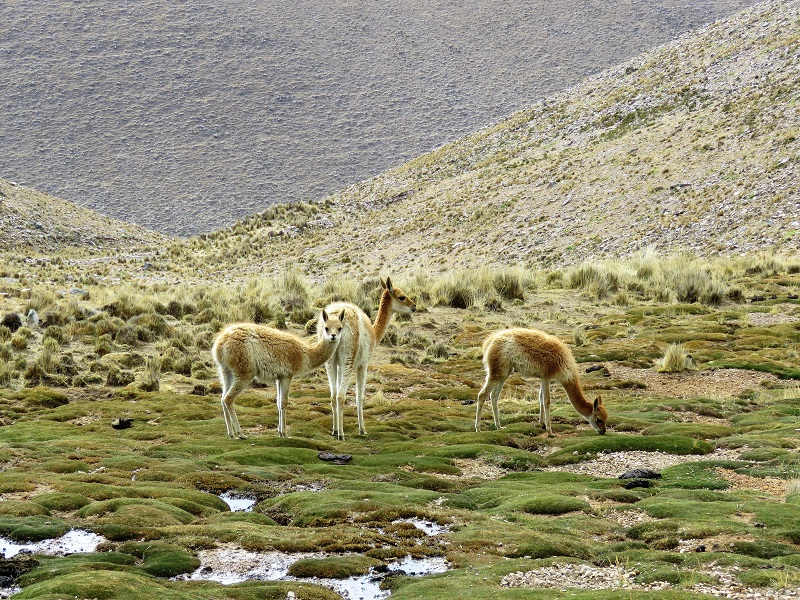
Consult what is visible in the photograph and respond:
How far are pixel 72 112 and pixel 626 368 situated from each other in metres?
77.4

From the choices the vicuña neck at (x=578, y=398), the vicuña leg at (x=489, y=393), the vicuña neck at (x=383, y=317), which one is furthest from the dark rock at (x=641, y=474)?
the vicuña neck at (x=383, y=317)

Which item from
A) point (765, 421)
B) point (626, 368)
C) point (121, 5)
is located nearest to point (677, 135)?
point (626, 368)

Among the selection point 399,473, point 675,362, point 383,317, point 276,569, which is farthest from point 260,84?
point 276,569

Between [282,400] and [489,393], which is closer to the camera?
[282,400]

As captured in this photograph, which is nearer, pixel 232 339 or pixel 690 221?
pixel 232 339

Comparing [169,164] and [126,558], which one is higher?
[169,164]

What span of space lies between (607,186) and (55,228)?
110 feet

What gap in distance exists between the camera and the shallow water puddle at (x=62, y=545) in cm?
869

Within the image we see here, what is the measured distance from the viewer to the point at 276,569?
853cm

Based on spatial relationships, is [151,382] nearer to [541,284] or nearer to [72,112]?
[541,284]

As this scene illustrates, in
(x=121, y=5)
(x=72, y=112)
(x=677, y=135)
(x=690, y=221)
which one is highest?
(x=121, y=5)

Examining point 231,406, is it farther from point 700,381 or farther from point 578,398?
point 700,381

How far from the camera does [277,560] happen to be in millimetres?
8734

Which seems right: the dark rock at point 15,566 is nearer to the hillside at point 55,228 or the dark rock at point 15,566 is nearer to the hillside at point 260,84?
the hillside at point 55,228
